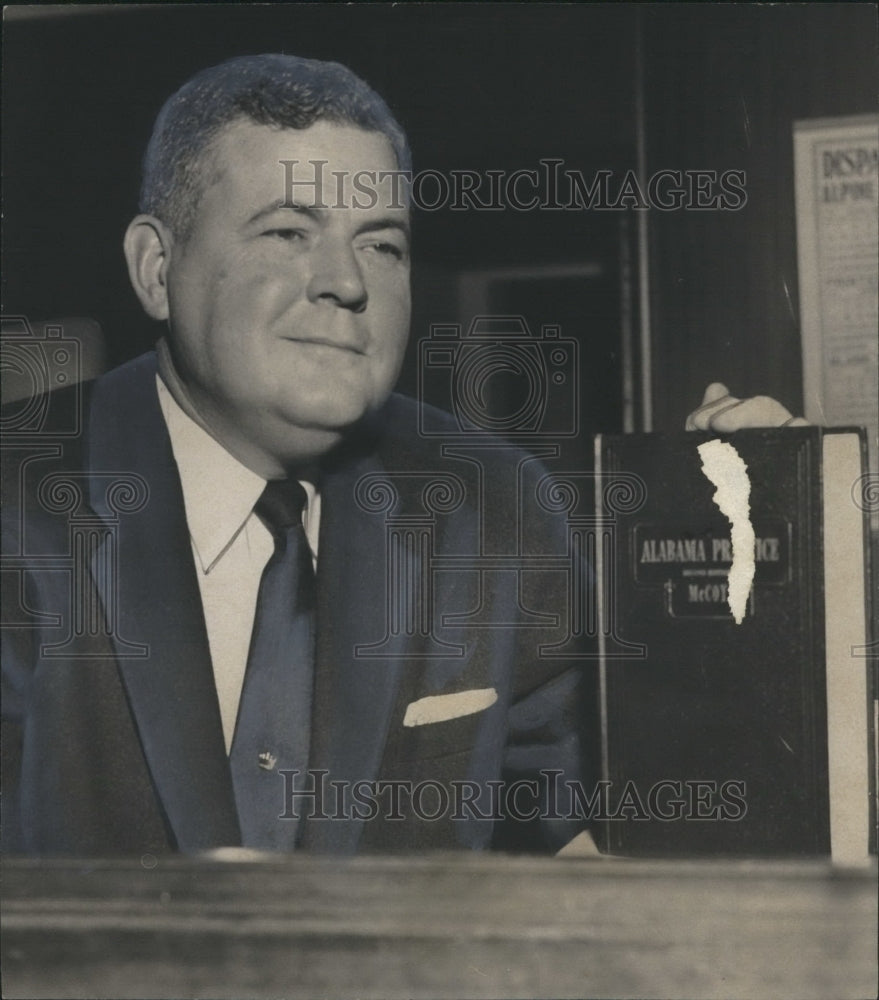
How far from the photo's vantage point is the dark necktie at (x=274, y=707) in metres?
2.82

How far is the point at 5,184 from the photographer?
2.92 metres

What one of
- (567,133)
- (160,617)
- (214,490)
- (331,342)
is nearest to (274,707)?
(160,617)

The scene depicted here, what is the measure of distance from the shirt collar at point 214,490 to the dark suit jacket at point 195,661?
0.12ft

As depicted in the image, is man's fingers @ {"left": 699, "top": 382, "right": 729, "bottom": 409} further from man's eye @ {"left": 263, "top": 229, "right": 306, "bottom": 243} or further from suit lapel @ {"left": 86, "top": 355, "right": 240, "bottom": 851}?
suit lapel @ {"left": 86, "top": 355, "right": 240, "bottom": 851}

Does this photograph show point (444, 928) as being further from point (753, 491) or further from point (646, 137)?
point (646, 137)

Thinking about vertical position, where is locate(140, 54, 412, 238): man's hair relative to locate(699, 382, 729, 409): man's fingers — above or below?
above

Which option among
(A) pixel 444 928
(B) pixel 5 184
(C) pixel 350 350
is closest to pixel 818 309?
(C) pixel 350 350

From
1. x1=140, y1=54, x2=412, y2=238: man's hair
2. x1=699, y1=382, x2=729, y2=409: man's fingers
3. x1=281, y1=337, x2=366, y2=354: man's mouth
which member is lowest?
x1=699, y1=382, x2=729, y2=409: man's fingers

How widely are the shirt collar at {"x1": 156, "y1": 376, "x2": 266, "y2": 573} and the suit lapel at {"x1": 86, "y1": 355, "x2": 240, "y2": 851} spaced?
3cm

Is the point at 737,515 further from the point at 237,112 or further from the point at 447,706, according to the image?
the point at 237,112

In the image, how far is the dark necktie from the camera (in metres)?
2.82

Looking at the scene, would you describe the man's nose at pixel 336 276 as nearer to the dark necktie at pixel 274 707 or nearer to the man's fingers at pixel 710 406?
the dark necktie at pixel 274 707

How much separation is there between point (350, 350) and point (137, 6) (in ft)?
2.75

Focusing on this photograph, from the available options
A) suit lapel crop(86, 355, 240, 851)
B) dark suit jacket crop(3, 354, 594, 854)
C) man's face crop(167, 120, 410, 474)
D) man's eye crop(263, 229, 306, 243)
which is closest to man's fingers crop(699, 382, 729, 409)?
dark suit jacket crop(3, 354, 594, 854)
